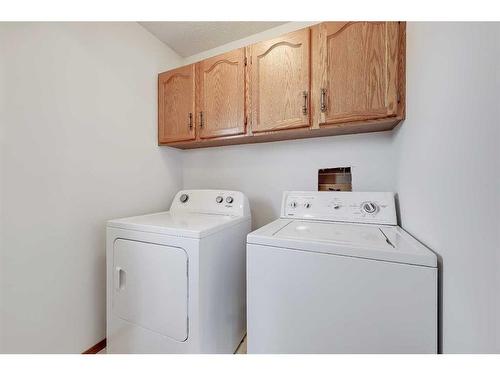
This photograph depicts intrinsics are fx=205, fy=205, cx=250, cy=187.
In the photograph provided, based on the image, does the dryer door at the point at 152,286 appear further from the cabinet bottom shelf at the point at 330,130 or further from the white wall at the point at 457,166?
the white wall at the point at 457,166

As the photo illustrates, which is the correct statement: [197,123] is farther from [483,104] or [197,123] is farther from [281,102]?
[483,104]

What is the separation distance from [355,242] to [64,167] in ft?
5.45

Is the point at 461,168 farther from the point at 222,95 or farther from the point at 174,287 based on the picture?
the point at 222,95

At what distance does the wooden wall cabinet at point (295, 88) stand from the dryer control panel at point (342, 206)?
18.1 inches

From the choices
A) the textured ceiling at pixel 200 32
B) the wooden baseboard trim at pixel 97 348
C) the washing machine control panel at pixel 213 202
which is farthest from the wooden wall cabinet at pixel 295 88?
the wooden baseboard trim at pixel 97 348

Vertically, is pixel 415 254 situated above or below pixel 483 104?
below

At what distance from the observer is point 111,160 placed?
1511 millimetres

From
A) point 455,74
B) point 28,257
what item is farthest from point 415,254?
point 28,257

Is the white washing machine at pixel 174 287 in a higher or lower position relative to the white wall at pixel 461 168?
lower

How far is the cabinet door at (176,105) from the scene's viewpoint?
5.69 ft

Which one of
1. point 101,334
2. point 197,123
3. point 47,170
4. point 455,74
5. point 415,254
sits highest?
point 197,123

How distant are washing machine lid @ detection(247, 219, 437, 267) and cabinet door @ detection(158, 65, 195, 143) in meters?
1.15

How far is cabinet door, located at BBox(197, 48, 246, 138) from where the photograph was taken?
1556 millimetres
